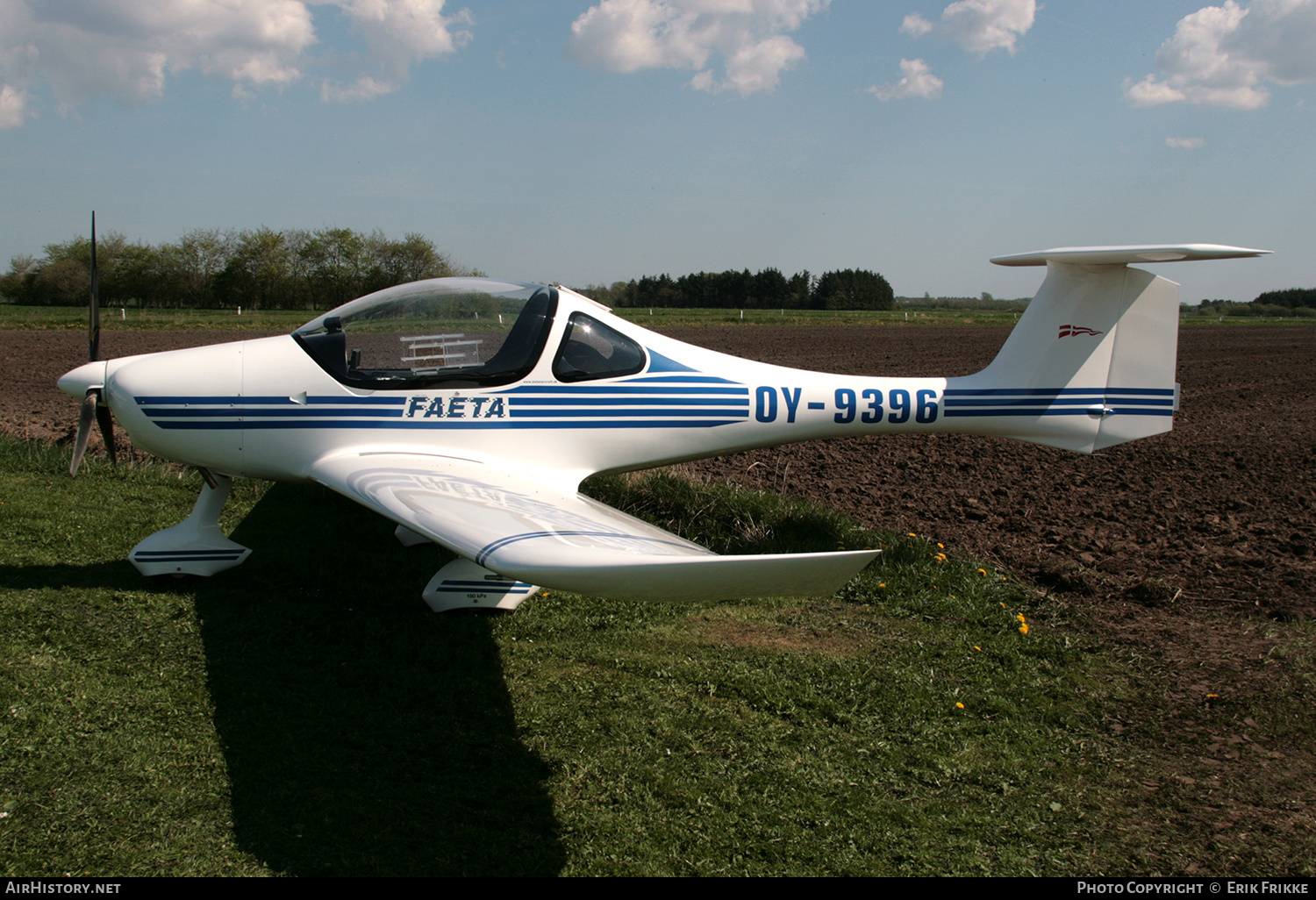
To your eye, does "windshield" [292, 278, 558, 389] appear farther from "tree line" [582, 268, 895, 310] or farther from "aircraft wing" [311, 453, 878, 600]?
"tree line" [582, 268, 895, 310]

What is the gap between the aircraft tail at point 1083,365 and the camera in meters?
5.64

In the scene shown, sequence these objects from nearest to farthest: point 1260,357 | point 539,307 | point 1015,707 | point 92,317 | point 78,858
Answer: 1. point 78,858
2. point 1015,707
3. point 539,307
4. point 92,317
5. point 1260,357

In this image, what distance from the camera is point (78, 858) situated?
2.66 metres

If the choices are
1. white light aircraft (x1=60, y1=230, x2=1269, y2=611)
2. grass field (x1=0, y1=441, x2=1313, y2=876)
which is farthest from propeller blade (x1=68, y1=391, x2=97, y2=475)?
grass field (x1=0, y1=441, x2=1313, y2=876)

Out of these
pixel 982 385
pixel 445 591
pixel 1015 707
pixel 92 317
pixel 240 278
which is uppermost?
pixel 240 278

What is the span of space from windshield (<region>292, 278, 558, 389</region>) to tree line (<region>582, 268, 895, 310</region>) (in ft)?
231

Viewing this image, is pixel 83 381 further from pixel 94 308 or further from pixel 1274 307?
pixel 1274 307

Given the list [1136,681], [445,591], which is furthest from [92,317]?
[1136,681]

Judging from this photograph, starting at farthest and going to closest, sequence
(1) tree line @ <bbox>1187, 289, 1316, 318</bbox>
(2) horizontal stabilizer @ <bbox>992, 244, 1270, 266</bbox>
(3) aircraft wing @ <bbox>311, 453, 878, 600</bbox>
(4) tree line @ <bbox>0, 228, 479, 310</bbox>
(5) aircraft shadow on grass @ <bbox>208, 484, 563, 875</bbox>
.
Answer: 1. (1) tree line @ <bbox>1187, 289, 1316, 318</bbox>
2. (4) tree line @ <bbox>0, 228, 479, 310</bbox>
3. (2) horizontal stabilizer @ <bbox>992, 244, 1270, 266</bbox>
4. (5) aircraft shadow on grass @ <bbox>208, 484, 563, 875</bbox>
5. (3) aircraft wing @ <bbox>311, 453, 878, 600</bbox>

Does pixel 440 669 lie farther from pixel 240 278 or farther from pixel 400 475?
pixel 240 278

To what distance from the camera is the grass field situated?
2941mm

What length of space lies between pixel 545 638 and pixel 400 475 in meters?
1.36

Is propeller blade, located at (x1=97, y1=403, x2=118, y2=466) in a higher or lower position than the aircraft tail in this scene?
lower

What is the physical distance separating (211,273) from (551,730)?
46.4 meters
